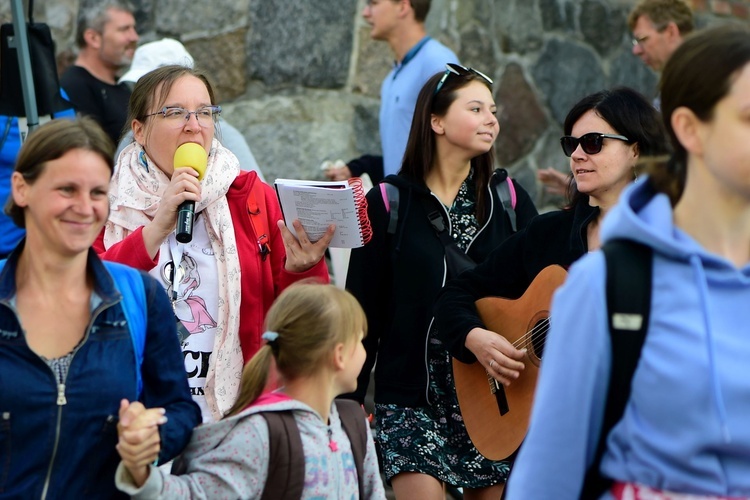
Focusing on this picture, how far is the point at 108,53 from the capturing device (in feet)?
22.3

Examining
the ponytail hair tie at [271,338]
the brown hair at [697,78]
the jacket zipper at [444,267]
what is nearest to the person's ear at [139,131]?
the ponytail hair tie at [271,338]

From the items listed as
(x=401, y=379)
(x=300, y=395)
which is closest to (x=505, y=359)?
(x=401, y=379)

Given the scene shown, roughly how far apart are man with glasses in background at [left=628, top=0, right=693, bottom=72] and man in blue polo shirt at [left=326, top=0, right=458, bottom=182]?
4.12 ft

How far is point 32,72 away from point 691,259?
355 cm

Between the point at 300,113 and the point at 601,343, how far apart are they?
4.98 m

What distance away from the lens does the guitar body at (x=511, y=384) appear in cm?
421

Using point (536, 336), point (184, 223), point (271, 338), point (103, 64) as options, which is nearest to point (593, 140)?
point (536, 336)

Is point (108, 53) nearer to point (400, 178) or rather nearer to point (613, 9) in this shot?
point (400, 178)

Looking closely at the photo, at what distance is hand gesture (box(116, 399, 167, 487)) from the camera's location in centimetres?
279

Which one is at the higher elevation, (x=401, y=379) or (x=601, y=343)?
(x=601, y=343)

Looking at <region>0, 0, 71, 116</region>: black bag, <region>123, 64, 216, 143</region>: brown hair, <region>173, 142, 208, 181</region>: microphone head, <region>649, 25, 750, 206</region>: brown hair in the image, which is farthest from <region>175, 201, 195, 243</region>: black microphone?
<region>0, 0, 71, 116</region>: black bag

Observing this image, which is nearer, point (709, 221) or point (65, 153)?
point (709, 221)

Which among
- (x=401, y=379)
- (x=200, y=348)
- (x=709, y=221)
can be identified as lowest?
(x=401, y=379)

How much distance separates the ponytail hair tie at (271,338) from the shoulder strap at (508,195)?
188cm
